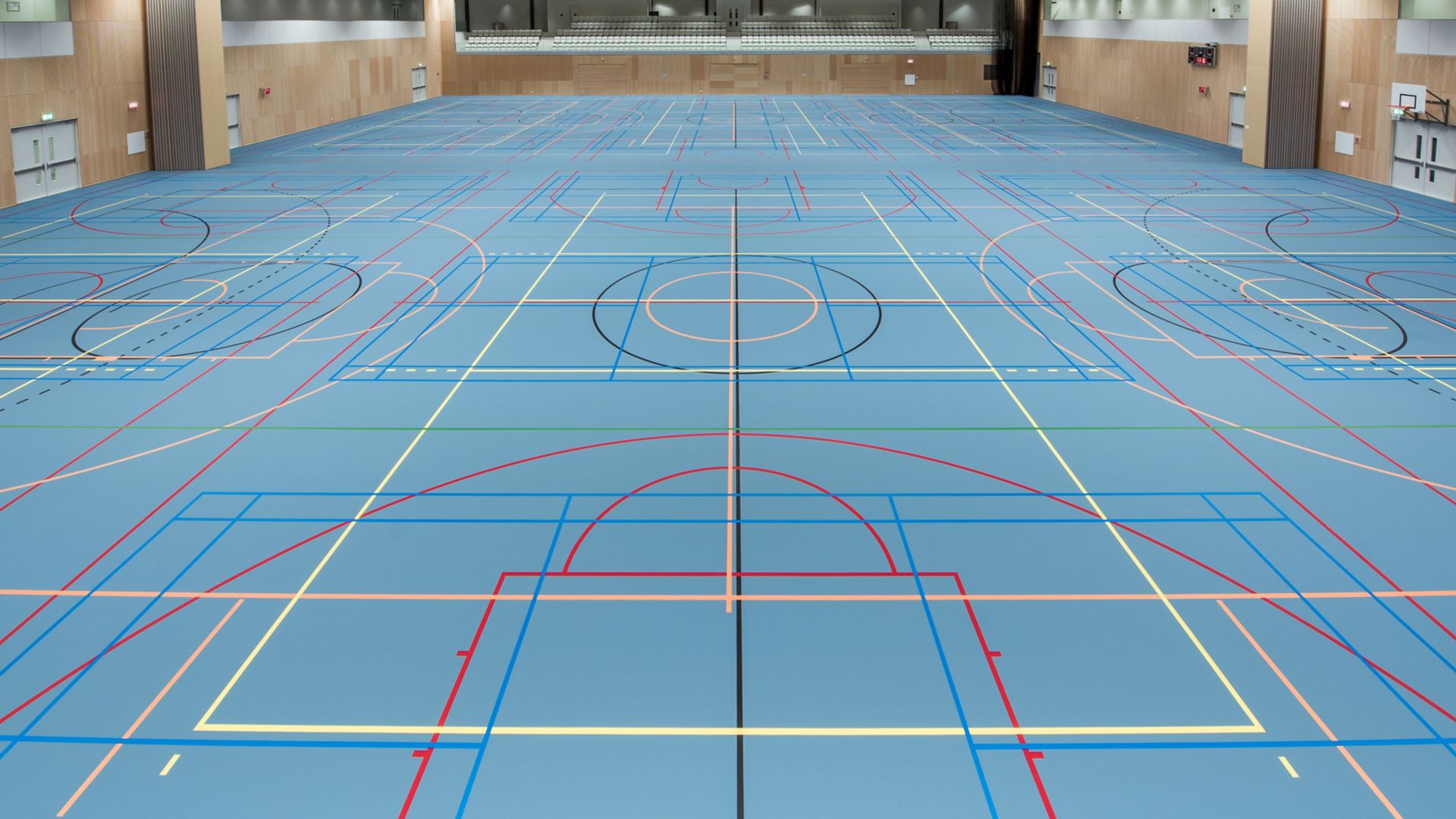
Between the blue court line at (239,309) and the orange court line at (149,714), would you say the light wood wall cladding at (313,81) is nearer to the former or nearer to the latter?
the blue court line at (239,309)

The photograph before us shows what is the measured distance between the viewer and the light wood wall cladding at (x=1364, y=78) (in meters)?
19.2

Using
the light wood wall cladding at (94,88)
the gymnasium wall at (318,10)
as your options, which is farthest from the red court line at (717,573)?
the gymnasium wall at (318,10)

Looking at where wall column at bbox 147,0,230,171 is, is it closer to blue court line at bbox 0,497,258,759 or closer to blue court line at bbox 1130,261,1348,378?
blue court line at bbox 1130,261,1348,378

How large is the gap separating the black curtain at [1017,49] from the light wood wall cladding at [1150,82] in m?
1.97

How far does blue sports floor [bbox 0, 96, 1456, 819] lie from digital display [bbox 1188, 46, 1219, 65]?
13370mm

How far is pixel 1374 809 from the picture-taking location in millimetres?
4285

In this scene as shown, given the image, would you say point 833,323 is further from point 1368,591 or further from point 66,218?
point 66,218

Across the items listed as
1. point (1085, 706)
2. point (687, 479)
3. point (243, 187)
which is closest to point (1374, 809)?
point (1085, 706)

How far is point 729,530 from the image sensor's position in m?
6.62

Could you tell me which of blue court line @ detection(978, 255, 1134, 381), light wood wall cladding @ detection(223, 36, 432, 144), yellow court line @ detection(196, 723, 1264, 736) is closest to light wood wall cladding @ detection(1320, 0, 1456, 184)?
blue court line @ detection(978, 255, 1134, 381)

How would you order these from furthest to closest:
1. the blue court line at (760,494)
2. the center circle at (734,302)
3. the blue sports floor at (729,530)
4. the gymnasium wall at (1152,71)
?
the gymnasium wall at (1152,71)
the center circle at (734,302)
the blue court line at (760,494)
the blue sports floor at (729,530)

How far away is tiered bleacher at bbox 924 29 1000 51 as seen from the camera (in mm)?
45250

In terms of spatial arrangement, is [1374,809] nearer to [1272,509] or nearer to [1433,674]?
[1433,674]

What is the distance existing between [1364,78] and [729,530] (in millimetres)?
18343
